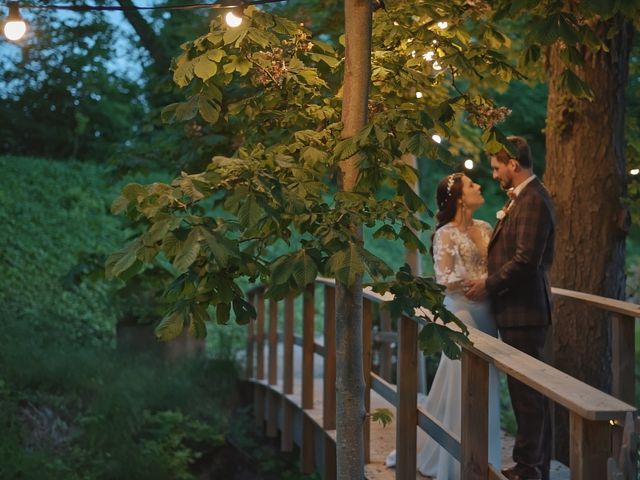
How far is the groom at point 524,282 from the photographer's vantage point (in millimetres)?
5176

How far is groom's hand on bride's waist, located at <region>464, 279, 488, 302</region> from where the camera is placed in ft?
17.6

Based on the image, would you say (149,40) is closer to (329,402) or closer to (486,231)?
(329,402)

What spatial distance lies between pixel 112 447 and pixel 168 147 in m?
2.40

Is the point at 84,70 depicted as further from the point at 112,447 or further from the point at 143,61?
the point at 112,447

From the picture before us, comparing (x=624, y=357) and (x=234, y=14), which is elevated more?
(x=234, y=14)

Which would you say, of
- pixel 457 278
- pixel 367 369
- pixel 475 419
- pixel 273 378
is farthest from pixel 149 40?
pixel 475 419

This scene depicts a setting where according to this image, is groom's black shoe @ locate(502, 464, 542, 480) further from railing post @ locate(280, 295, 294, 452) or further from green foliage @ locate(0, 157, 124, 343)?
green foliage @ locate(0, 157, 124, 343)

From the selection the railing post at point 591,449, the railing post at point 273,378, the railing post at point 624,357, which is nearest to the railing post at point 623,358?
the railing post at point 624,357

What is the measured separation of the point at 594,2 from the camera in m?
4.46

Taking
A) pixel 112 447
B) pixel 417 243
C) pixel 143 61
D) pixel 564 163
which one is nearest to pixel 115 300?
pixel 143 61

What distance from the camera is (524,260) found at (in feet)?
16.9

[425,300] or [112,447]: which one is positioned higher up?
[425,300]

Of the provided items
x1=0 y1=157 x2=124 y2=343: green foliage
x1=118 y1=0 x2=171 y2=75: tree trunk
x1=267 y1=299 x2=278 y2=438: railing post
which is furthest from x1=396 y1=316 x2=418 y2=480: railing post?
x1=0 y1=157 x2=124 y2=343: green foliage

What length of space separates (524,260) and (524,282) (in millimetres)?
186
